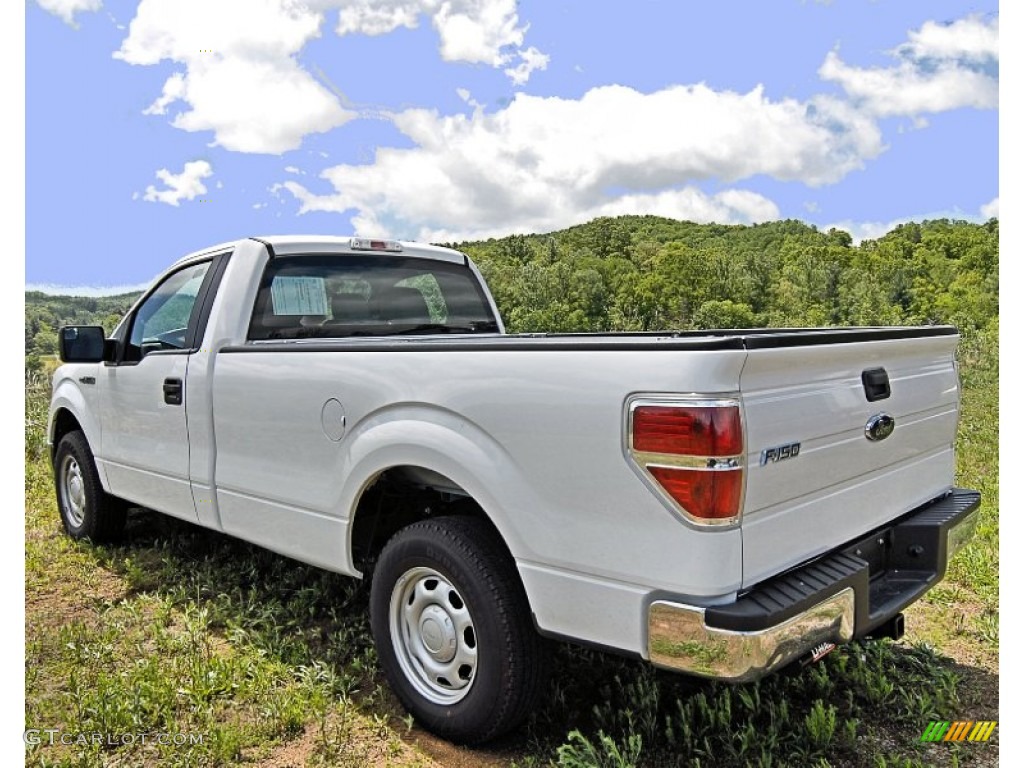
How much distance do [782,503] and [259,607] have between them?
2982 millimetres

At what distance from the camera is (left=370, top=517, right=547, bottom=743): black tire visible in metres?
2.78

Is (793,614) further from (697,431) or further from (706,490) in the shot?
(697,431)

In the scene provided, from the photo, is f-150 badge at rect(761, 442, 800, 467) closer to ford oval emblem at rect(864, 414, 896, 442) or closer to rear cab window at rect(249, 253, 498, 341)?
ford oval emblem at rect(864, 414, 896, 442)

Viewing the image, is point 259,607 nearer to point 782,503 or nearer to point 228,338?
point 228,338

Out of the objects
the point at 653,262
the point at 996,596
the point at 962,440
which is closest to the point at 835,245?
the point at 653,262

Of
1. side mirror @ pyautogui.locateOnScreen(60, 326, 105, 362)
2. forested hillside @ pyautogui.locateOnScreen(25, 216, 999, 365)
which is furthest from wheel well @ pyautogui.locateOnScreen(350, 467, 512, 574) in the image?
forested hillside @ pyautogui.locateOnScreen(25, 216, 999, 365)

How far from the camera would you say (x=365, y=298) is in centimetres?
475

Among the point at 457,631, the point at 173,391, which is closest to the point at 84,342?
the point at 173,391

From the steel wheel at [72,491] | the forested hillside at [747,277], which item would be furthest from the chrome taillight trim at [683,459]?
the forested hillside at [747,277]

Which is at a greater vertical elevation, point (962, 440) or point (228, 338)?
point (228, 338)

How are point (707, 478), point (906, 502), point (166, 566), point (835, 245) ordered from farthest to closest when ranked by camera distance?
point (835, 245) → point (166, 566) → point (906, 502) → point (707, 478)

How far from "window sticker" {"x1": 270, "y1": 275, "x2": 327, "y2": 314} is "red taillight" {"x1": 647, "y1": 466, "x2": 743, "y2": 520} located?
8.98 ft

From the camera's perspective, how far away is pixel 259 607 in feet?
14.3

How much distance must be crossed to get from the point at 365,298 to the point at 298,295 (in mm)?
423
